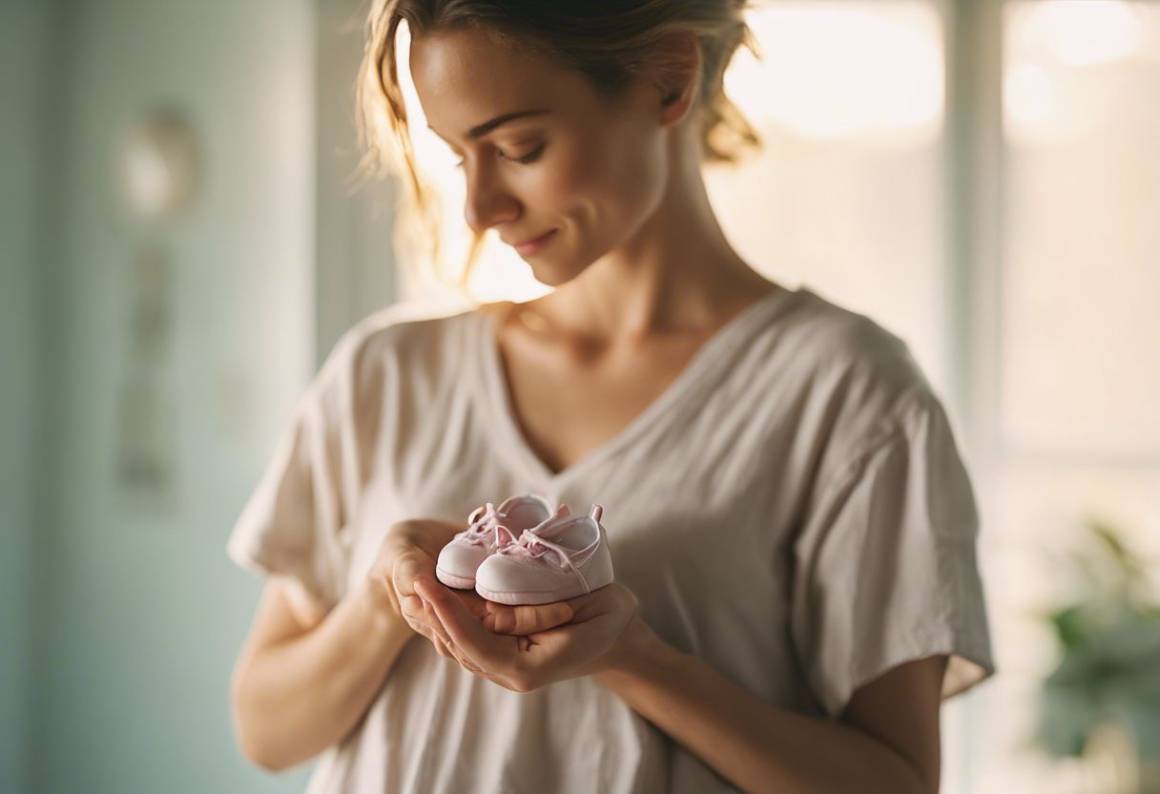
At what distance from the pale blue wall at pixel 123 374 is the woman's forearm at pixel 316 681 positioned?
4.09 feet

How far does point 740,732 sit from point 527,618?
224 millimetres

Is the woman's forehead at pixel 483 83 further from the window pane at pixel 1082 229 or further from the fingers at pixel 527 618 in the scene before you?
the window pane at pixel 1082 229

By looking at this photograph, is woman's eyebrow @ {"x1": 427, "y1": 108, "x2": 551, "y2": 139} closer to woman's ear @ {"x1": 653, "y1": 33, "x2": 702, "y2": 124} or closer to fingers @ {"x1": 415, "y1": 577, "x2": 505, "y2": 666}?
woman's ear @ {"x1": 653, "y1": 33, "x2": 702, "y2": 124}

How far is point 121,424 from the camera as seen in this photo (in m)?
2.48

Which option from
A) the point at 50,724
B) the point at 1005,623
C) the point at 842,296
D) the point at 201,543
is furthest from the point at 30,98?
the point at 1005,623

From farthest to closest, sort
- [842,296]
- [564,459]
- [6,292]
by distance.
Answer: [842,296]
[6,292]
[564,459]

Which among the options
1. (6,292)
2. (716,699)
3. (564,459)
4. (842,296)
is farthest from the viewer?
(842,296)

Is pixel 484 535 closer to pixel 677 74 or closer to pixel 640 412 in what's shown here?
pixel 640 412

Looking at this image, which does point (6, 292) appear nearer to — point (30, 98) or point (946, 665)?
point (30, 98)

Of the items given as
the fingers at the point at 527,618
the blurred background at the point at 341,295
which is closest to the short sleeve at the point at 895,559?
the fingers at the point at 527,618

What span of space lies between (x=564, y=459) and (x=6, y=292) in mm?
1795

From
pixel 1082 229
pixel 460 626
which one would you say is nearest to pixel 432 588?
pixel 460 626

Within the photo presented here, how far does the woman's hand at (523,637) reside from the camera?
792 millimetres

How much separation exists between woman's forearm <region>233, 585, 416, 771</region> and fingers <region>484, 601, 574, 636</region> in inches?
7.0
